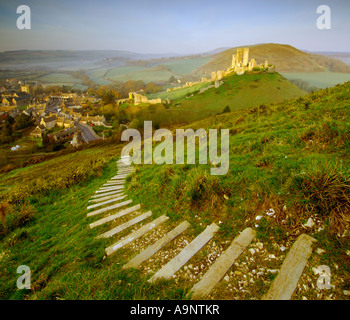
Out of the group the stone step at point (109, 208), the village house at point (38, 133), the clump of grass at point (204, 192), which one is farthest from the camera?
the village house at point (38, 133)

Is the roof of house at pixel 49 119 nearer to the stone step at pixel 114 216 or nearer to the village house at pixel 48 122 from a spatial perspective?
the village house at pixel 48 122

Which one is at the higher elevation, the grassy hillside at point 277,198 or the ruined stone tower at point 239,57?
the ruined stone tower at point 239,57

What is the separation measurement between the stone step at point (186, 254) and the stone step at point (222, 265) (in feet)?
1.24

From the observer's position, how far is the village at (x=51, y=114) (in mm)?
48750

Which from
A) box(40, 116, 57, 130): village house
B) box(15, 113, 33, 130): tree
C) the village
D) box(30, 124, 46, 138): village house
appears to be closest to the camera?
the village

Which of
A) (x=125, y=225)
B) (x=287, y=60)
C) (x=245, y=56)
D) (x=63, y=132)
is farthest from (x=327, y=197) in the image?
(x=287, y=60)

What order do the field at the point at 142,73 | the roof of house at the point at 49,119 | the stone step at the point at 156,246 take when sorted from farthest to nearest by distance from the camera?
the field at the point at 142,73 < the roof of house at the point at 49,119 < the stone step at the point at 156,246

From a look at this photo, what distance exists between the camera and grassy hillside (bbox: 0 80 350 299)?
7.29 feet

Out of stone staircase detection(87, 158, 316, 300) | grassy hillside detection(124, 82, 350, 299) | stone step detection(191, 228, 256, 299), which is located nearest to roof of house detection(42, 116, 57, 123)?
grassy hillside detection(124, 82, 350, 299)

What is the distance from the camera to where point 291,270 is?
2158 millimetres

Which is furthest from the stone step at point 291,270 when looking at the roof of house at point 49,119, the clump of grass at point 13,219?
the roof of house at point 49,119

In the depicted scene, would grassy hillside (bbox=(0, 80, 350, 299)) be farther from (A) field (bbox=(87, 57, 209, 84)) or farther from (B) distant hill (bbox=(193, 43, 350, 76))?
(A) field (bbox=(87, 57, 209, 84))

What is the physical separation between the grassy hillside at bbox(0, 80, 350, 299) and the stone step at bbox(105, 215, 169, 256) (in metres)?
0.13
